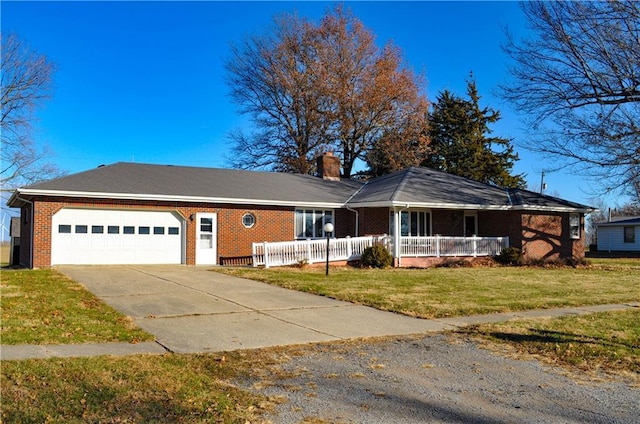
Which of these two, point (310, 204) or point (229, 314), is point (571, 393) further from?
point (310, 204)

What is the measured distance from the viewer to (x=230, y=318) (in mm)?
9258

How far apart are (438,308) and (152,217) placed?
42.9 ft

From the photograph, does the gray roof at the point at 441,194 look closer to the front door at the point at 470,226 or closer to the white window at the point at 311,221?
the front door at the point at 470,226

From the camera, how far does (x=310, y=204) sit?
75.9 feet

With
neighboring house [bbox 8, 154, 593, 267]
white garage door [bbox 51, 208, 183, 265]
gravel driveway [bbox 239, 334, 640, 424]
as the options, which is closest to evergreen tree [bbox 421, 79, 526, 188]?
neighboring house [bbox 8, 154, 593, 267]

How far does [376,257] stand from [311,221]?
415cm

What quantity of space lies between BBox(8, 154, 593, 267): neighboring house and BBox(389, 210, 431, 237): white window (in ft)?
0.15

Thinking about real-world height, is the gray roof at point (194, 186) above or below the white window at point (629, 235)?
above

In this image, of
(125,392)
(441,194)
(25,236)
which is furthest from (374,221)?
(125,392)

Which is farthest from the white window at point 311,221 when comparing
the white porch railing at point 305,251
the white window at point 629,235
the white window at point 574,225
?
the white window at point 629,235

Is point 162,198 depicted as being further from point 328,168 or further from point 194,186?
point 328,168

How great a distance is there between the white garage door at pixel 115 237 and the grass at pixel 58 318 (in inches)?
252

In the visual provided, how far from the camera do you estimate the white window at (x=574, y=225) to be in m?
26.1

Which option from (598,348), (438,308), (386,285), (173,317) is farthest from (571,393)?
(386,285)
